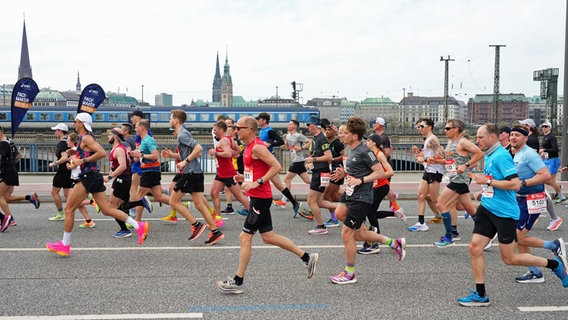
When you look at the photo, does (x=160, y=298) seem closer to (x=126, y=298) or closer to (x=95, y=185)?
(x=126, y=298)

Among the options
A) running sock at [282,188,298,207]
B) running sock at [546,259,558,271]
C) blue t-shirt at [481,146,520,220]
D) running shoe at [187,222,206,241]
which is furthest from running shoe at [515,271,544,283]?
running sock at [282,188,298,207]

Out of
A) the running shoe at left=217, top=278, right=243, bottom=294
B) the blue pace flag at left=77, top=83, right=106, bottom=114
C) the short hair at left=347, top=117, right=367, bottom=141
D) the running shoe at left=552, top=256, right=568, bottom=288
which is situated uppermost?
the blue pace flag at left=77, top=83, right=106, bottom=114

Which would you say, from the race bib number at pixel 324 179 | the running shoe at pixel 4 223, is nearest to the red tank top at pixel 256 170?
the race bib number at pixel 324 179

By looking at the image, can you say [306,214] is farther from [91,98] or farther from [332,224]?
[91,98]

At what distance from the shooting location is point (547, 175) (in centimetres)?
570

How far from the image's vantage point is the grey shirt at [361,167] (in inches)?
235

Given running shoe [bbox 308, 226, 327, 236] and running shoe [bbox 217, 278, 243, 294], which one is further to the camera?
running shoe [bbox 308, 226, 327, 236]

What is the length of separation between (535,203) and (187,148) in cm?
485

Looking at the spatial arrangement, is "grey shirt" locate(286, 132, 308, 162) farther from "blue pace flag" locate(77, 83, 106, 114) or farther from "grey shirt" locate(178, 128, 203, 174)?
"blue pace flag" locate(77, 83, 106, 114)

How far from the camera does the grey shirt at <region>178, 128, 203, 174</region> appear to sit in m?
8.19

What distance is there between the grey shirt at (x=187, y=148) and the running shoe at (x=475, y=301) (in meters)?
4.50

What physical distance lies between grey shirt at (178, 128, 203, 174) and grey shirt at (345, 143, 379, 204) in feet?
9.70

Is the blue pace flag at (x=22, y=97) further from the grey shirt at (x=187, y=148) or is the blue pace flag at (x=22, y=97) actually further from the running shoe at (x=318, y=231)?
the running shoe at (x=318, y=231)

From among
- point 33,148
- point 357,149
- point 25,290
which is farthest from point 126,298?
point 33,148
